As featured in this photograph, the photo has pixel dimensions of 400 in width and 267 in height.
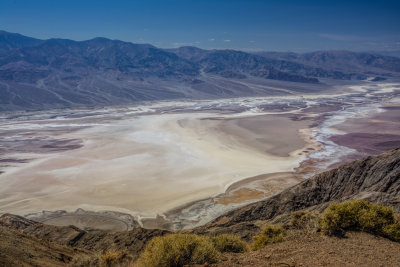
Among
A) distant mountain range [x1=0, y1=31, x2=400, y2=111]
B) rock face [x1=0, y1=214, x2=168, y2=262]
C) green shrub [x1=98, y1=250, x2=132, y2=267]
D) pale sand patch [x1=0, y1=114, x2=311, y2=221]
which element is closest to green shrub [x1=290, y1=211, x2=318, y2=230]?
green shrub [x1=98, y1=250, x2=132, y2=267]

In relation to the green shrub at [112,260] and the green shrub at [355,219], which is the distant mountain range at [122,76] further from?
the green shrub at [355,219]

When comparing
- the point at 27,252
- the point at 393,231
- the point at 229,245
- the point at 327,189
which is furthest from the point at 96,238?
the point at 327,189

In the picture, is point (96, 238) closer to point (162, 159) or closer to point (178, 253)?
point (178, 253)

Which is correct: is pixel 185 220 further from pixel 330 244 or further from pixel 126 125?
pixel 126 125

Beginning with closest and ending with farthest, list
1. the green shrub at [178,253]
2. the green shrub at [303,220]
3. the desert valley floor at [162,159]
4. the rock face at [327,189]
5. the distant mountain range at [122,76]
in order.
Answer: the green shrub at [178,253] < the green shrub at [303,220] < the rock face at [327,189] < the desert valley floor at [162,159] < the distant mountain range at [122,76]

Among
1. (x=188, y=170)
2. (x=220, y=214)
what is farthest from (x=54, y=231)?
(x=188, y=170)

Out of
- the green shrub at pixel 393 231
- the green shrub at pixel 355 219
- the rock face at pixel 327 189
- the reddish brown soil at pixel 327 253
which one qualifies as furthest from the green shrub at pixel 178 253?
the rock face at pixel 327 189
